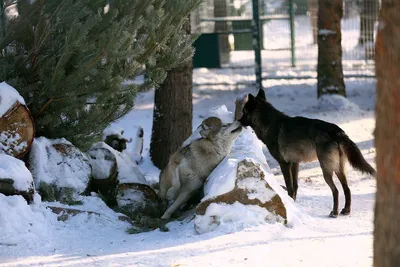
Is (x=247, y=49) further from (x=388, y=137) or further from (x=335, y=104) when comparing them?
(x=388, y=137)

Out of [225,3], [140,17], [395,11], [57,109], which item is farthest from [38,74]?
[225,3]

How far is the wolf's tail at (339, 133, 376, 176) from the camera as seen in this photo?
7.35 meters

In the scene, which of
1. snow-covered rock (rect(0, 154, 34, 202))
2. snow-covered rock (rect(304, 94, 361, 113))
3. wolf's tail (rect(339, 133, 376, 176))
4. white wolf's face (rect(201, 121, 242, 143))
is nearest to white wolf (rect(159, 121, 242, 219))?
white wolf's face (rect(201, 121, 242, 143))

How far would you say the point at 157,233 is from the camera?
6.66 m

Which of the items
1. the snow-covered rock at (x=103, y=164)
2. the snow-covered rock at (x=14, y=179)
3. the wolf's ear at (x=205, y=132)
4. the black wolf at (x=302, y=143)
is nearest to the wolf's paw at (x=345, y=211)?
the black wolf at (x=302, y=143)

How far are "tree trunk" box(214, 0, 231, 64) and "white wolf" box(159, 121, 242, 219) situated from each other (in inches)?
385

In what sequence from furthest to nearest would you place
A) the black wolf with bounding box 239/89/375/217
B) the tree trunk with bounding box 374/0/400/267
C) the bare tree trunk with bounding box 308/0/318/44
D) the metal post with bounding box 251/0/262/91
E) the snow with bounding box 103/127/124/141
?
the bare tree trunk with bounding box 308/0/318/44, the metal post with bounding box 251/0/262/91, the snow with bounding box 103/127/124/141, the black wolf with bounding box 239/89/375/217, the tree trunk with bounding box 374/0/400/267

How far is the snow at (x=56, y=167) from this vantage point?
23.9 feet

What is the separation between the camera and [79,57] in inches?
290

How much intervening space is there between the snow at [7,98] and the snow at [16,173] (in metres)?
0.48

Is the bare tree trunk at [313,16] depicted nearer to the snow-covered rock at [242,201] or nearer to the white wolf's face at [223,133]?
the white wolf's face at [223,133]

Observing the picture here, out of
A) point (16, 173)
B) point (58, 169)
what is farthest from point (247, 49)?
point (16, 173)

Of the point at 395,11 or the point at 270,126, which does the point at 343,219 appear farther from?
the point at 395,11

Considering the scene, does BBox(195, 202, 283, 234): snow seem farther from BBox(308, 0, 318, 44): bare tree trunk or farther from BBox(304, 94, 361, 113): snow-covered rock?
BBox(308, 0, 318, 44): bare tree trunk
